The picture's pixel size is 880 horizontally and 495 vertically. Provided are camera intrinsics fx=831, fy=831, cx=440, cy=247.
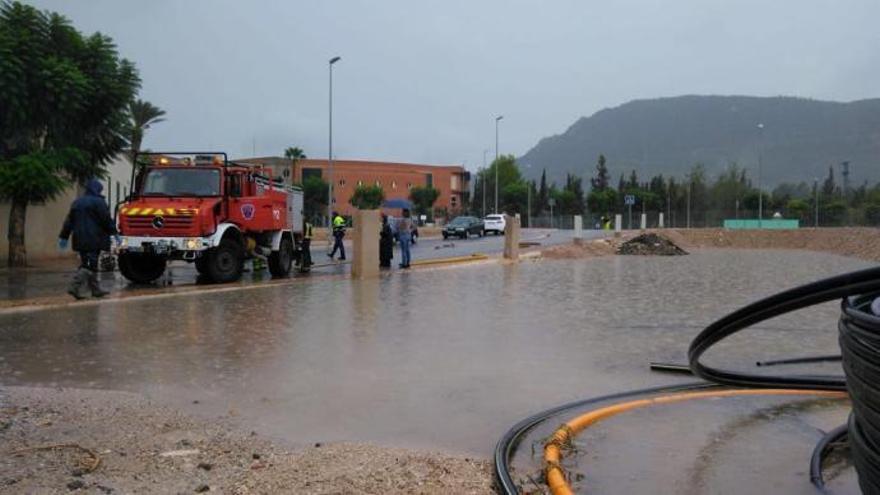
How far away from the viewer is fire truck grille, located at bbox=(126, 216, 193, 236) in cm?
1731

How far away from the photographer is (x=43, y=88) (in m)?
21.5

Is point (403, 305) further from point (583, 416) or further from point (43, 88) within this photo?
point (43, 88)

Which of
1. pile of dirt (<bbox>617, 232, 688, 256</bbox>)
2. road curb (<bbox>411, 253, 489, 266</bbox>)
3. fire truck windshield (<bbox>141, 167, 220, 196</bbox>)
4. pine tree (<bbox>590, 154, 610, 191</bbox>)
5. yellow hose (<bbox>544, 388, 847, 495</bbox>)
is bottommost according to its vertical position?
yellow hose (<bbox>544, 388, 847, 495</bbox>)

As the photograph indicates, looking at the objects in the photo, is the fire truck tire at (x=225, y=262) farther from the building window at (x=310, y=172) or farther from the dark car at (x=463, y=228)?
the building window at (x=310, y=172)

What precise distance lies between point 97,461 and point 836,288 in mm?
4377

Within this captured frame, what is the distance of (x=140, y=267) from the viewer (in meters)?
18.6

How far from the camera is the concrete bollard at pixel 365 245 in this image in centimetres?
2033

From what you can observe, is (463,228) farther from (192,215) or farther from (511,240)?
(192,215)

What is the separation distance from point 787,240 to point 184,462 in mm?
51639

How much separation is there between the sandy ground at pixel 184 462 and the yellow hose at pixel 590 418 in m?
0.41

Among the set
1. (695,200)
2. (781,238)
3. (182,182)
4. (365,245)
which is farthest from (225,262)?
(695,200)

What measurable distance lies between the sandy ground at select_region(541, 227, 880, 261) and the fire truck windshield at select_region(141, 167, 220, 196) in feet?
76.2

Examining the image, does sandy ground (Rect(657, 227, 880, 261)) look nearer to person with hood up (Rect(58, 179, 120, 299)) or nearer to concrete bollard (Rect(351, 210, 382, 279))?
concrete bollard (Rect(351, 210, 382, 279))

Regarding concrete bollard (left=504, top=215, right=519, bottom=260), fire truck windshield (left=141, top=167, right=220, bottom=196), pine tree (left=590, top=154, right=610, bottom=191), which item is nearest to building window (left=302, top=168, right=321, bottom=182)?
Result: pine tree (left=590, top=154, right=610, bottom=191)
